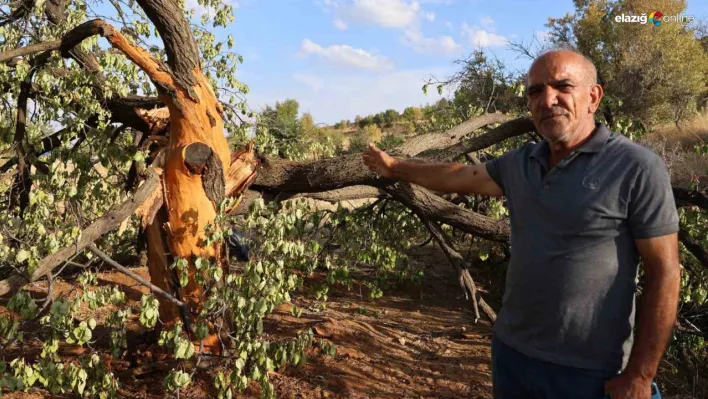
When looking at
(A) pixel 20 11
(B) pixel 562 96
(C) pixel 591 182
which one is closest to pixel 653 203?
(C) pixel 591 182

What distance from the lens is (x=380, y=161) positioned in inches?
125

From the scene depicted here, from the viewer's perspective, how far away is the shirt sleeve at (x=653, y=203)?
1.98 m

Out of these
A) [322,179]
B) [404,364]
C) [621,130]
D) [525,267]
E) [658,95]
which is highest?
[658,95]

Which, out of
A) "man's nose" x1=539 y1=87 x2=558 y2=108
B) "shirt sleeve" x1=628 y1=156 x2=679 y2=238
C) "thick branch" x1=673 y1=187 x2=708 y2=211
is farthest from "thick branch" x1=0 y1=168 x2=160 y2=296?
"thick branch" x1=673 y1=187 x2=708 y2=211

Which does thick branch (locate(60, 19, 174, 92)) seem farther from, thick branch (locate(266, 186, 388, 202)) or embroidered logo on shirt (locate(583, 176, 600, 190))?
embroidered logo on shirt (locate(583, 176, 600, 190))

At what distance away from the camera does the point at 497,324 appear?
2.52 metres

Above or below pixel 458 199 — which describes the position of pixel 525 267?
below

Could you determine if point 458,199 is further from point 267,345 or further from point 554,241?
point 554,241

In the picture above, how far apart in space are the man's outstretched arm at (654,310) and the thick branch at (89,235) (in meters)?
2.61

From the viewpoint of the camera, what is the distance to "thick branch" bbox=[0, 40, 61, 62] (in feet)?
12.7

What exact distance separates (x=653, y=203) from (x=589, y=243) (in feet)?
0.85

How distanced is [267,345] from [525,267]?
1.75m

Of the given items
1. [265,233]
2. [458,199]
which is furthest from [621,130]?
[265,233]

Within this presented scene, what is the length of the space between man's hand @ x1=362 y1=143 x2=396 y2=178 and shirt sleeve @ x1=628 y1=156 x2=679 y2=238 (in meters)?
1.35
